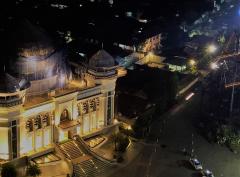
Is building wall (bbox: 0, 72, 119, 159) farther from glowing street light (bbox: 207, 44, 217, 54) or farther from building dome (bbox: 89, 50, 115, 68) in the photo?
glowing street light (bbox: 207, 44, 217, 54)

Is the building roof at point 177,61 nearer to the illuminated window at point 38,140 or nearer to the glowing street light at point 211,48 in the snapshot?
the glowing street light at point 211,48

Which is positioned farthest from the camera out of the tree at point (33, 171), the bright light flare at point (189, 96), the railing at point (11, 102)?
the bright light flare at point (189, 96)

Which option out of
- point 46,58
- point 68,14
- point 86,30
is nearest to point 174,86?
point 46,58

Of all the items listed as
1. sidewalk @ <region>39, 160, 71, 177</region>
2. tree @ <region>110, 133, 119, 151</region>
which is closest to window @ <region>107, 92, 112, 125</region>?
tree @ <region>110, 133, 119, 151</region>

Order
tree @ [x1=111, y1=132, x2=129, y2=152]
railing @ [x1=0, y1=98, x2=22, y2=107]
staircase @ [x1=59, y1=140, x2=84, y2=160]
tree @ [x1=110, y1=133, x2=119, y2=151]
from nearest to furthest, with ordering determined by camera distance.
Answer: railing @ [x1=0, y1=98, x2=22, y2=107] < staircase @ [x1=59, y1=140, x2=84, y2=160] < tree @ [x1=111, y1=132, x2=129, y2=152] < tree @ [x1=110, y1=133, x2=119, y2=151]

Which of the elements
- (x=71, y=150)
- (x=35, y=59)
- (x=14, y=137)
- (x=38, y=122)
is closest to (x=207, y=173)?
(x=71, y=150)

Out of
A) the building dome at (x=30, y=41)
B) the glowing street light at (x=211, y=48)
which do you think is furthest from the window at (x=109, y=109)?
the glowing street light at (x=211, y=48)
